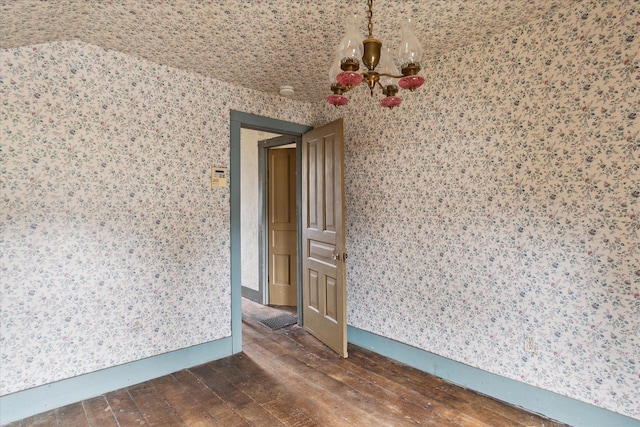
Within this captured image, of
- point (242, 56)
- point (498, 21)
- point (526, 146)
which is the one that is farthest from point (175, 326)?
point (498, 21)

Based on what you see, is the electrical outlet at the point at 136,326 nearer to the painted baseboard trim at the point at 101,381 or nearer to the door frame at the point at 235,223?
the painted baseboard trim at the point at 101,381

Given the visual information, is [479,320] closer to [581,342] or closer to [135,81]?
[581,342]

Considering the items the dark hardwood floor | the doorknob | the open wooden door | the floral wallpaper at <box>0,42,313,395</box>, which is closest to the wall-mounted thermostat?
the floral wallpaper at <box>0,42,313,395</box>

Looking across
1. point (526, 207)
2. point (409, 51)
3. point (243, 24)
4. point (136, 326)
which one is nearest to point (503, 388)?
point (526, 207)

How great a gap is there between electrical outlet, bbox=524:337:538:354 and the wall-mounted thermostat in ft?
8.84

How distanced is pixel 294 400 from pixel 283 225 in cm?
252

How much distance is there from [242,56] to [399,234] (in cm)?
197

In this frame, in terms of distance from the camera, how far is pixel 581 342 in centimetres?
198

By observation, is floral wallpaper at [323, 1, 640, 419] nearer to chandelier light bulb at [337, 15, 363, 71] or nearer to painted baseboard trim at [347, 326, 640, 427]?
painted baseboard trim at [347, 326, 640, 427]

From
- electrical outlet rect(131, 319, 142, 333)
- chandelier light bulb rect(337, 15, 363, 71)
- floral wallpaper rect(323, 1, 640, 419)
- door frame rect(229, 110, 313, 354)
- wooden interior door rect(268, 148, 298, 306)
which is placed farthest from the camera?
wooden interior door rect(268, 148, 298, 306)

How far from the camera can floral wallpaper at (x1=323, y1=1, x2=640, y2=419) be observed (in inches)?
73.1

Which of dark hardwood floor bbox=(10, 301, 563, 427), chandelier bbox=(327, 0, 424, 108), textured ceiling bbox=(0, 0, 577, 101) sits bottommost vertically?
dark hardwood floor bbox=(10, 301, 563, 427)

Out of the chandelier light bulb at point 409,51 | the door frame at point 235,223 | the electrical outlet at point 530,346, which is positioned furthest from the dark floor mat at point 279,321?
the chandelier light bulb at point 409,51

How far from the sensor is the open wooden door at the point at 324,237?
9.84 ft
